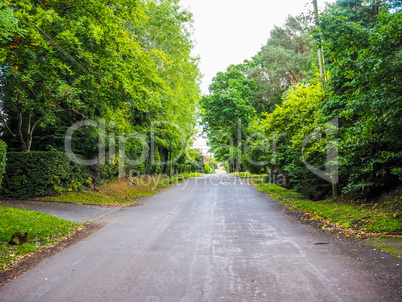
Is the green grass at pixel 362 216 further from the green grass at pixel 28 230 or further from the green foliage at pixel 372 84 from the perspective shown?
the green grass at pixel 28 230

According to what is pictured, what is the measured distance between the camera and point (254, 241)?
6.52 metres

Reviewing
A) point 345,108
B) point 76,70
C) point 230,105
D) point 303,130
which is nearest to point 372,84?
point 345,108

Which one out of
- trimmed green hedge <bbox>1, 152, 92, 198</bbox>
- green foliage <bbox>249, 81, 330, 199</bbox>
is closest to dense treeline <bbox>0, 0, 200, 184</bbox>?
trimmed green hedge <bbox>1, 152, 92, 198</bbox>

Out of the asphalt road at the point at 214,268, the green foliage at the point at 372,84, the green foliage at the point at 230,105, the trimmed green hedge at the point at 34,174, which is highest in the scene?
the green foliage at the point at 230,105

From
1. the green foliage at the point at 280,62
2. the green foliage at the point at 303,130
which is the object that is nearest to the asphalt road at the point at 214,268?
the green foliage at the point at 303,130

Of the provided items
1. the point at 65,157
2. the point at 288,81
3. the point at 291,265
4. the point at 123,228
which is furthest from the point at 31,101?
the point at 288,81

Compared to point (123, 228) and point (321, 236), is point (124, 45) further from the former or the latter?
point (321, 236)

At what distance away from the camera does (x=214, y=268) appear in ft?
15.6

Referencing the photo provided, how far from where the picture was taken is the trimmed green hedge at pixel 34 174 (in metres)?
11.9

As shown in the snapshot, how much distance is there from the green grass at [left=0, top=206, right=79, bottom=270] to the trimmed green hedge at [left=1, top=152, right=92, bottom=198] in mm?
4162

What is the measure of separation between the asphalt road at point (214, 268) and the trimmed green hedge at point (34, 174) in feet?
20.8

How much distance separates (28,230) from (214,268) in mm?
5110

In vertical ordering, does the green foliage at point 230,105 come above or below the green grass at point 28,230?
above

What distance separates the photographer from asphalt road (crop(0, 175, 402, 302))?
380 cm
